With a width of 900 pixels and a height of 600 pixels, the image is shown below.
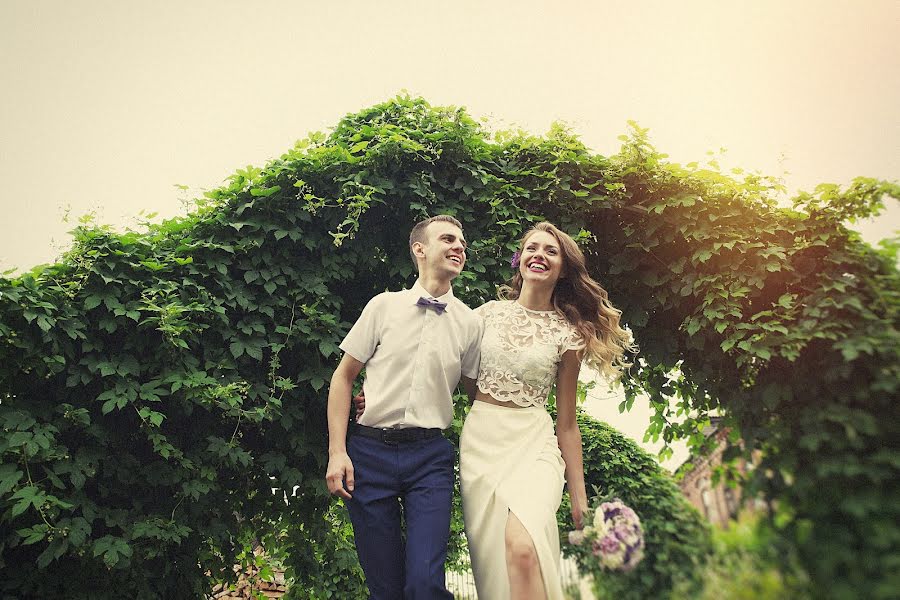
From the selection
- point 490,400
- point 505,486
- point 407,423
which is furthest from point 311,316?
point 505,486

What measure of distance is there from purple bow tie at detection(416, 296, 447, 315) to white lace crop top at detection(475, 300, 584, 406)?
316mm

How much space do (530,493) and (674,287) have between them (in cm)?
179

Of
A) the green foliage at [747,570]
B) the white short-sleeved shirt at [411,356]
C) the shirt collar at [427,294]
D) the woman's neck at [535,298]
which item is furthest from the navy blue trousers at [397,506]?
the green foliage at [747,570]

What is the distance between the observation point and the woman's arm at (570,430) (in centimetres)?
275

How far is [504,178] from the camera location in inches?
160

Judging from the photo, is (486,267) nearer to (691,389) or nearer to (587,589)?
(691,389)

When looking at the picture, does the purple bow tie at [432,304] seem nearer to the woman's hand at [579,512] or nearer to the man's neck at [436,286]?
the man's neck at [436,286]

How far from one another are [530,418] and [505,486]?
1.29 ft

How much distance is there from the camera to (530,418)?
2850 millimetres

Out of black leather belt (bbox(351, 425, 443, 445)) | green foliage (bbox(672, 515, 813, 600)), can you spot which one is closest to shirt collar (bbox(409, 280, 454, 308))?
black leather belt (bbox(351, 425, 443, 445))

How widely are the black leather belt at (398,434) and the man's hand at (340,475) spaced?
6.3 inches

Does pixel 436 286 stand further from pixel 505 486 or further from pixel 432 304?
pixel 505 486

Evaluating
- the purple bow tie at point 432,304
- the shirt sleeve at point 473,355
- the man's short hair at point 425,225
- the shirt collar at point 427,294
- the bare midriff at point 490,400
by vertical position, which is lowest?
the bare midriff at point 490,400

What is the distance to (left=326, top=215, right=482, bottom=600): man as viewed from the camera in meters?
2.54
